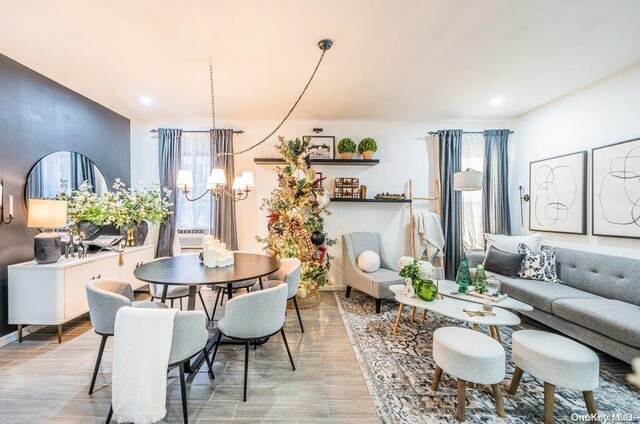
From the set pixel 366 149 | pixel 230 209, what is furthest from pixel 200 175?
pixel 366 149

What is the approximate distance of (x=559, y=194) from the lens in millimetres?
3656

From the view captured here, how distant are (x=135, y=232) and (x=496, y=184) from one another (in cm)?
549

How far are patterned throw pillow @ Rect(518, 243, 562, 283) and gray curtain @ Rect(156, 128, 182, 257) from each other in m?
4.96

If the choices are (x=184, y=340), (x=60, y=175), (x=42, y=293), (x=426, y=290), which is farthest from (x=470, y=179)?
(x=60, y=175)

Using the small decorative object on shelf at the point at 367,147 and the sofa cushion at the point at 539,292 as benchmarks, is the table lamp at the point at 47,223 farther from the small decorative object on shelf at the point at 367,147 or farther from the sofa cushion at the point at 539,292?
the sofa cushion at the point at 539,292

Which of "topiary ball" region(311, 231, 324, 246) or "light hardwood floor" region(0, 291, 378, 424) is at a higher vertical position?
"topiary ball" region(311, 231, 324, 246)

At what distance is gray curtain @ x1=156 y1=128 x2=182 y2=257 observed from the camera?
431 cm

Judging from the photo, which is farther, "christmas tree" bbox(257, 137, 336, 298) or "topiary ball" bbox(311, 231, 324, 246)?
"topiary ball" bbox(311, 231, 324, 246)

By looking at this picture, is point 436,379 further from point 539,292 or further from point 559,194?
point 559,194

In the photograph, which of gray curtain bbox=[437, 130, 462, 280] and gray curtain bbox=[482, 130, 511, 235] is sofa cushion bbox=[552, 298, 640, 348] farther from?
gray curtain bbox=[482, 130, 511, 235]

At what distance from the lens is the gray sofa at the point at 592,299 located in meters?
2.25

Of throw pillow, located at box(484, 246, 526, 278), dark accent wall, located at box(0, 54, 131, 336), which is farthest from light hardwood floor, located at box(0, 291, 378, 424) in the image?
throw pillow, located at box(484, 246, 526, 278)

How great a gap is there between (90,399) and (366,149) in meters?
4.08

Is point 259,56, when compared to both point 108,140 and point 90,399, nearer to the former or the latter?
point 108,140
